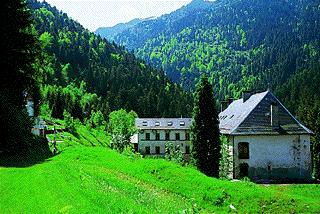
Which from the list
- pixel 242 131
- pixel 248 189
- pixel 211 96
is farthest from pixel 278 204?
pixel 242 131

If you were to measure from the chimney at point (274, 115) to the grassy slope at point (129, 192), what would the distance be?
29.6 metres

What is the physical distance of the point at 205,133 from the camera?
1790 inches

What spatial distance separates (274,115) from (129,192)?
37.5 metres

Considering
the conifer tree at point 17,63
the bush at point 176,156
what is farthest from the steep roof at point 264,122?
the conifer tree at point 17,63

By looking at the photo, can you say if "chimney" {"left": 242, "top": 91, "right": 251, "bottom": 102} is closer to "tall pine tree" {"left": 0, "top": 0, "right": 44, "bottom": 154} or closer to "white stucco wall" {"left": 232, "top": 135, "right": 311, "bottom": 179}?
"white stucco wall" {"left": 232, "top": 135, "right": 311, "bottom": 179}

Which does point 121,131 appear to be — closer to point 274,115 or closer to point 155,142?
point 155,142

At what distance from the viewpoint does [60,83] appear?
198000mm

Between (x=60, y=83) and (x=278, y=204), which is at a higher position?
(x=60, y=83)

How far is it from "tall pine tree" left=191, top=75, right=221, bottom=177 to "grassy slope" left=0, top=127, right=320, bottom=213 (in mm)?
19204

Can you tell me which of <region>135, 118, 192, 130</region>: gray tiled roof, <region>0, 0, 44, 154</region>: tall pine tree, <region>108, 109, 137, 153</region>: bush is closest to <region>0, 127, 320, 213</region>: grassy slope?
<region>0, 0, 44, 154</region>: tall pine tree

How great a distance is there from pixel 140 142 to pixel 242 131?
46.5 m

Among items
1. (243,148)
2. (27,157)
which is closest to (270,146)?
(243,148)

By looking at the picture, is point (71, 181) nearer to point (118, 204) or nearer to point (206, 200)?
point (118, 204)

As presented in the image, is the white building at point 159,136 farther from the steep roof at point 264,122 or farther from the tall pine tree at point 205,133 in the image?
the tall pine tree at point 205,133
